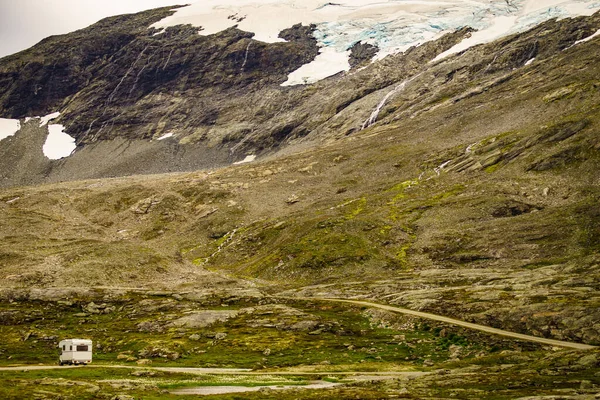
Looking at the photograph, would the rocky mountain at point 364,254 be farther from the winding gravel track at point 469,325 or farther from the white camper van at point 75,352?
the white camper van at point 75,352

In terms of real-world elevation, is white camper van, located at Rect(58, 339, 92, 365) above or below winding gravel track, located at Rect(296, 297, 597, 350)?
above

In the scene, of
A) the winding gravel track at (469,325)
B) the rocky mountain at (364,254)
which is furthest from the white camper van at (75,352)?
the winding gravel track at (469,325)

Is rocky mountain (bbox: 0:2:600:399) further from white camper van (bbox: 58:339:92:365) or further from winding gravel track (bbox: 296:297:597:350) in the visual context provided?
white camper van (bbox: 58:339:92:365)

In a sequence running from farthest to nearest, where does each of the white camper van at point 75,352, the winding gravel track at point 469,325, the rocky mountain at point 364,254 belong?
the rocky mountain at point 364,254 → the white camper van at point 75,352 → the winding gravel track at point 469,325

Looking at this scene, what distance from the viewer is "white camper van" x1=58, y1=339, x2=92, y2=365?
59656 millimetres

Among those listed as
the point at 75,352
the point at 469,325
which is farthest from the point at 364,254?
the point at 75,352

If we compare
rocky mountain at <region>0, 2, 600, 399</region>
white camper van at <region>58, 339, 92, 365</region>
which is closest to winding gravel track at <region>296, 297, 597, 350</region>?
rocky mountain at <region>0, 2, 600, 399</region>

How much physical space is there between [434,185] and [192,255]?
56.2 m

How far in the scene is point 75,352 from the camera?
5981cm

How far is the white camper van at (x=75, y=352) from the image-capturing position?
196 ft

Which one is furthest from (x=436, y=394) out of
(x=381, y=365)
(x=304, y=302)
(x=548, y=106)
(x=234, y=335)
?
(x=548, y=106)

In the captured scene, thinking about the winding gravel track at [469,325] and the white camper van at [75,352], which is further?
the white camper van at [75,352]

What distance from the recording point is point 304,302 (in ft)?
287

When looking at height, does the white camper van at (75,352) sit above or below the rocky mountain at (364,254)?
above
